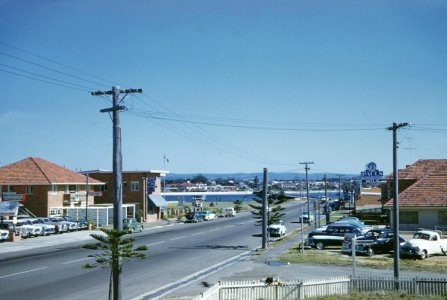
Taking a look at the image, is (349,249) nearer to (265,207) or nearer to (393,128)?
(265,207)

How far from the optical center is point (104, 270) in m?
26.5

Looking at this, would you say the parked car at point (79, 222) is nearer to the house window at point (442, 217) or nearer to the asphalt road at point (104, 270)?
the asphalt road at point (104, 270)

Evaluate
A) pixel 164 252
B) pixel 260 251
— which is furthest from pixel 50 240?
pixel 260 251

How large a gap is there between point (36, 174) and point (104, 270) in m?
34.3

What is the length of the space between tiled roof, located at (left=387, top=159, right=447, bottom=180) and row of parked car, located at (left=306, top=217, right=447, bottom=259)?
1875 cm

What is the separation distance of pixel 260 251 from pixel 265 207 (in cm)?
367

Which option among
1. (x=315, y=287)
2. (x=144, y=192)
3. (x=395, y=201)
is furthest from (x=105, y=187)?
(x=315, y=287)

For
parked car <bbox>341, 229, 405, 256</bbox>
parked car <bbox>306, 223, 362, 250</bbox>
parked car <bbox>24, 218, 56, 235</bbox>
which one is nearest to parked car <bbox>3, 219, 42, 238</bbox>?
parked car <bbox>24, 218, 56, 235</bbox>

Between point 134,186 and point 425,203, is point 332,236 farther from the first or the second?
point 134,186

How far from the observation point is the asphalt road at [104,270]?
21.0 metres

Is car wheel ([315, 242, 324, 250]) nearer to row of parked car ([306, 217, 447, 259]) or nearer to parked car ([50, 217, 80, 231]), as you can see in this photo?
row of parked car ([306, 217, 447, 259])

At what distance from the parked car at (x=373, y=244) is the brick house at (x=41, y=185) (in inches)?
1408

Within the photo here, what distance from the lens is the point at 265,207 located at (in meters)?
36.9

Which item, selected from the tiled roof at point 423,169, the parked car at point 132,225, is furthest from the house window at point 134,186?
the tiled roof at point 423,169
